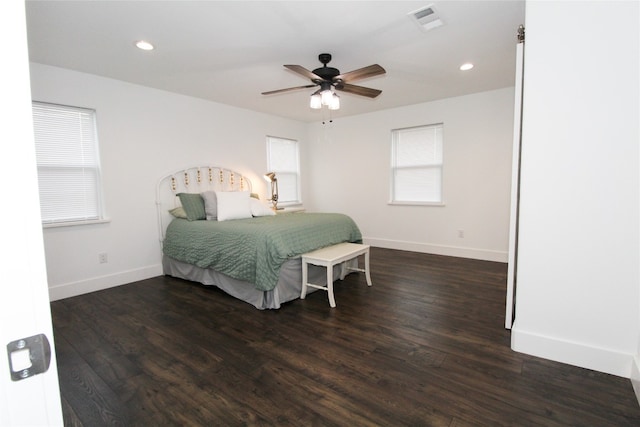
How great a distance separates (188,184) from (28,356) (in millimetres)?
4195

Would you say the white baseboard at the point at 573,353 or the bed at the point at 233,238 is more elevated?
the bed at the point at 233,238

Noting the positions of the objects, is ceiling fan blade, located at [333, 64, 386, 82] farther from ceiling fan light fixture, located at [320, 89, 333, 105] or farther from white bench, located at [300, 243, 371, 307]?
white bench, located at [300, 243, 371, 307]

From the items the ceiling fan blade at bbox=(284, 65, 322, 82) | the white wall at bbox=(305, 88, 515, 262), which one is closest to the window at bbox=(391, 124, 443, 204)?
the white wall at bbox=(305, 88, 515, 262)

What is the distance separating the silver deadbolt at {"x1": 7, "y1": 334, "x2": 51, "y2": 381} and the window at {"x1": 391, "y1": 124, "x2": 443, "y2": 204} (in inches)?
203

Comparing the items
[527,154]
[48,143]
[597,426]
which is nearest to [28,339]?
[597,426]

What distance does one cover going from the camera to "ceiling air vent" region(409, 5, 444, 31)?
7.57 feet

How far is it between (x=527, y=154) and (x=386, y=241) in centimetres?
365

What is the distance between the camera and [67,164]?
341cm

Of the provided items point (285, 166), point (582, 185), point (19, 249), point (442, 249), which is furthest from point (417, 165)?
point (19, 249)

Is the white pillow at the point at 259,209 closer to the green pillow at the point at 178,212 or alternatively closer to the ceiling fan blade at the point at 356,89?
the green pillow at the point at 178,212

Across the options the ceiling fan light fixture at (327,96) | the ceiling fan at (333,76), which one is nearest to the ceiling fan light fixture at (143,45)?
the ceiling fan at (333,76)

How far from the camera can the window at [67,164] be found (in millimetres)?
3266

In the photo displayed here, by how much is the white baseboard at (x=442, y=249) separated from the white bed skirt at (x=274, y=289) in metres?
2.01

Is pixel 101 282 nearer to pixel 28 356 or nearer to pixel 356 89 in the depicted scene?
pixel 356 89
